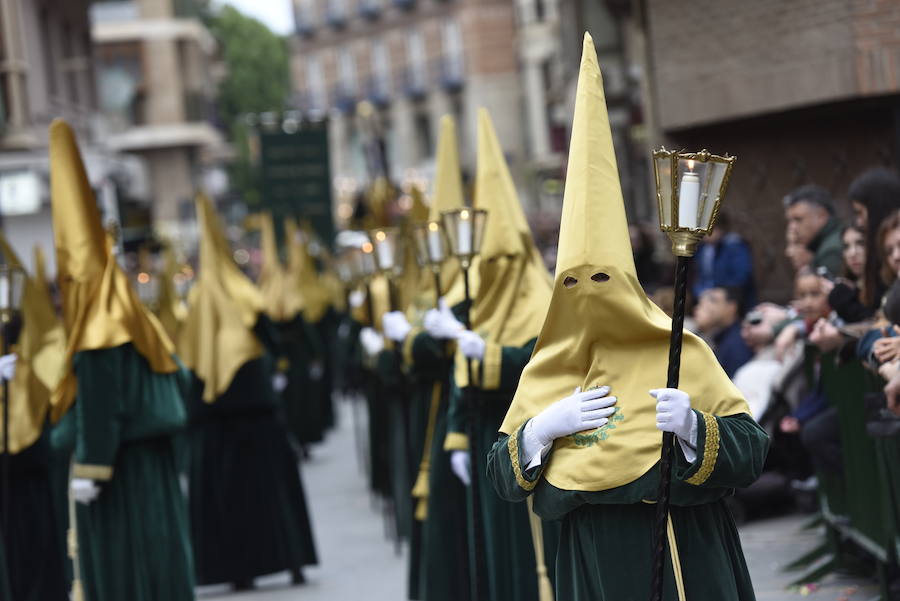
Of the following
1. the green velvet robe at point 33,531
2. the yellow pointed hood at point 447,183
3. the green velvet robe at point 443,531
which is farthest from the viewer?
the yellow pointed hood at point 447,183

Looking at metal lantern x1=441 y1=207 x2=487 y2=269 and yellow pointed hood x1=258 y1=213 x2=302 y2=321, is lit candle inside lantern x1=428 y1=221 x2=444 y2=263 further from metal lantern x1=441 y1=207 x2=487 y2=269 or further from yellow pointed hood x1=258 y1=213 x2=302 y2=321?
yellow pointed hood x1=258 y1=213 x2=302 y2=321

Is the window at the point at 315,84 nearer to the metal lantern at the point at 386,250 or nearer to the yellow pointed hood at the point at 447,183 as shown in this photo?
the metal lantern at the point at 386,250

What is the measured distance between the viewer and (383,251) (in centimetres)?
1002

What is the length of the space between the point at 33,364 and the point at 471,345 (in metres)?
3.24

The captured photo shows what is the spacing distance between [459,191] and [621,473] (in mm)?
4997

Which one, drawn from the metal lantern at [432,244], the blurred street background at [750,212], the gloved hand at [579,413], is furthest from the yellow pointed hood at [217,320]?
the gloved hand at [579,413]

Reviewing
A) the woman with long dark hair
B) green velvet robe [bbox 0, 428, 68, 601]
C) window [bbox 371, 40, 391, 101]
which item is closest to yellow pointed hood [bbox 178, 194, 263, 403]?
green velvet robe [bbox 0, 428, 68, 601]

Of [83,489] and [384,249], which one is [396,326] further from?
[83,489]

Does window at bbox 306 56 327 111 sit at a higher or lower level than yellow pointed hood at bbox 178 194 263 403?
higher

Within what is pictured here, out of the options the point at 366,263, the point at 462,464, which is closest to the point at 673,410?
the point at 462,464

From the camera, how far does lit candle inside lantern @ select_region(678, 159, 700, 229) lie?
4.58m

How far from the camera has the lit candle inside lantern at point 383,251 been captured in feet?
32.8

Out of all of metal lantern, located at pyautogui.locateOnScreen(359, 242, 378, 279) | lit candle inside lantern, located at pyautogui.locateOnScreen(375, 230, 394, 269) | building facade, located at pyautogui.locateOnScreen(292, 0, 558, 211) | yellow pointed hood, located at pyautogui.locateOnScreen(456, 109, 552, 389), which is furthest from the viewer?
building facade, located at pyautogui.locateOnScreen(292, 0, 558, 211)

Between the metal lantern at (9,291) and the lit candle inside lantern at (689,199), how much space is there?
15.7 ft
